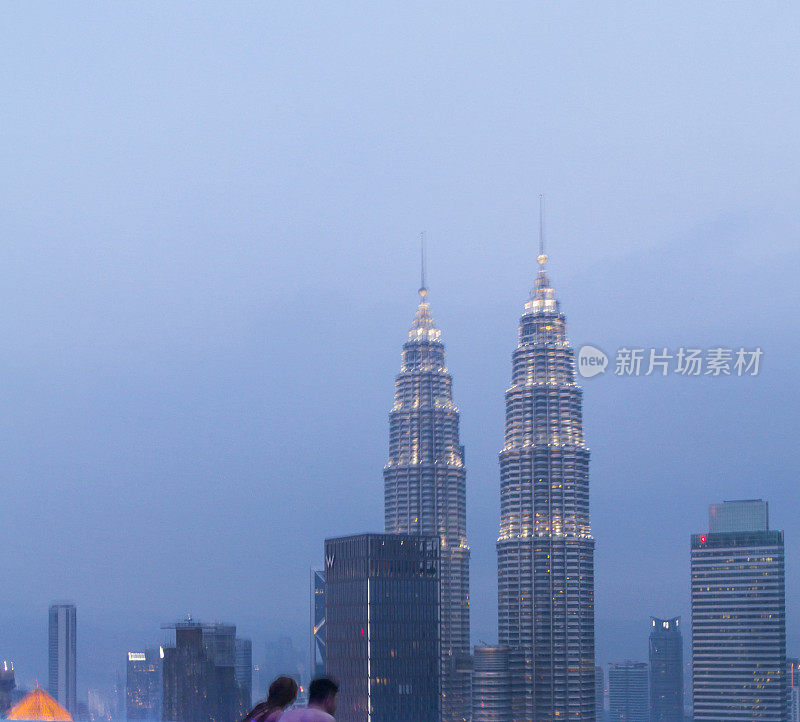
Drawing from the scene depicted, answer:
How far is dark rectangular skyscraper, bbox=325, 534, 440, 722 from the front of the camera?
575ft

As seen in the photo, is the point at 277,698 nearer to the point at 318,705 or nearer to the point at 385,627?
the point at 318,705

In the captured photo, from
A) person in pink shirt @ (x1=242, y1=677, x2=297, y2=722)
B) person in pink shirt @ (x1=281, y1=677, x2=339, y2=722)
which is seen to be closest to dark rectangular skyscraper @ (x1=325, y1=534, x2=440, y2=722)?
person in pink shirt @ (x1=242, y1=677, x2=297, y2=722)

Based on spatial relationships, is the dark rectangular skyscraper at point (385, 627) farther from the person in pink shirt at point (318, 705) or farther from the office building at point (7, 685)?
the person in pink shirt at point (318, 705)

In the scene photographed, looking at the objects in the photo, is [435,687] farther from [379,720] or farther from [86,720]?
[86,720]

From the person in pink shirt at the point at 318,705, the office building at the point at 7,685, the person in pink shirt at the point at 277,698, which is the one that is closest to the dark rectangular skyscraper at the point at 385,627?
the office building at the point at 7,685

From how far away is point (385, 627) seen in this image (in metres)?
179

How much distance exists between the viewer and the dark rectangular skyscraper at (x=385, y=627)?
6900 inches

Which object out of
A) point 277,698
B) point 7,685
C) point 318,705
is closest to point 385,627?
point 7,685

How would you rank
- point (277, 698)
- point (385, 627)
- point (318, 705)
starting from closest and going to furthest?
point (318, 705)
point (277, 698)
point (385, 627)

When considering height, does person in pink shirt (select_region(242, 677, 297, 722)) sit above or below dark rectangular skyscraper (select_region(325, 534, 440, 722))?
above

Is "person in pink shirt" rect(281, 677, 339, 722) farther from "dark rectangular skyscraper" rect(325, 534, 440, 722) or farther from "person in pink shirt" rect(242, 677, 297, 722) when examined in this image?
"dark rectangular skyscraper" rect(325, 534, 440, 722)

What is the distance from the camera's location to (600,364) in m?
104

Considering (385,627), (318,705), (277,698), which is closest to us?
(318,705)

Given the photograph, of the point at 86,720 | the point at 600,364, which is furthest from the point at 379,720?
the point at 86,720
